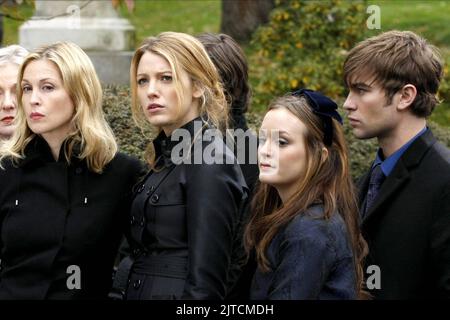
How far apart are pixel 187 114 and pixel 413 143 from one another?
100 cm

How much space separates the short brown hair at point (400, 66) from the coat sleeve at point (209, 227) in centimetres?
85

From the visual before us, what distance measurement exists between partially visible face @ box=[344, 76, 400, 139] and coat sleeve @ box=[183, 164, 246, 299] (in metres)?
0.74

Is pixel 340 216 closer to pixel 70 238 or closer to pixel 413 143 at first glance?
pixel 413 143

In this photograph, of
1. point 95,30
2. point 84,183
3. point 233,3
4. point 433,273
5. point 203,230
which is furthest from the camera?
point 233,3

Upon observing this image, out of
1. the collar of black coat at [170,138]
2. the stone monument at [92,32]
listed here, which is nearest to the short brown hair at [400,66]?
the collar of black coat at [170,138]

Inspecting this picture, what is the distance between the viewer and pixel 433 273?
3.45 meters

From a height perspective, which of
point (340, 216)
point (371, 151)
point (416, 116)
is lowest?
point (371, 151)

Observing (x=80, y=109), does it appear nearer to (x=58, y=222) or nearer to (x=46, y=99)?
(x=46, y=99)

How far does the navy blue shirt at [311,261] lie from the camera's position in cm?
308

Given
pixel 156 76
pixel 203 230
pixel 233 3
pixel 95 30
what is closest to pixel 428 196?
pixel 203 230

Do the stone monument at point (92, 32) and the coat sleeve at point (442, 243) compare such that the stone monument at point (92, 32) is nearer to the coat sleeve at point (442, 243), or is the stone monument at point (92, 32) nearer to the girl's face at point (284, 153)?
the girl's face at point (284, 153)

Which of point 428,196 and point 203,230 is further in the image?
point 428,196

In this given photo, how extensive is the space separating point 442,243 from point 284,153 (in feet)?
2.43

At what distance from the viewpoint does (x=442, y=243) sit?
339cm
